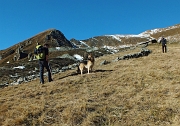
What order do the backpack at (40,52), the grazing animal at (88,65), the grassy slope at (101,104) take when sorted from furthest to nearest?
the grazing animal at (88,65) → the backpack at (40,52) → the grassy slope at (101,104)

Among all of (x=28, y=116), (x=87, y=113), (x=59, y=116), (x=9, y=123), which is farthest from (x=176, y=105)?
(x=9, y=123)

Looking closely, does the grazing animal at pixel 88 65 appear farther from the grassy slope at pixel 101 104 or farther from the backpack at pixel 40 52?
the grassy slope at pixel 101 104

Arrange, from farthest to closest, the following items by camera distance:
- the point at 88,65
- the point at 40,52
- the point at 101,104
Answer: the point at 88,65
the point at 40,52
the point at 101,104

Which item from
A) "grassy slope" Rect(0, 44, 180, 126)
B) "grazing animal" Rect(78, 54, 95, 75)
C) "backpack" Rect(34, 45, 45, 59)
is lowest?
"grassy slope" Rect(0, 44, 180, 126)

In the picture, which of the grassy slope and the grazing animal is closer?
the grassy slope

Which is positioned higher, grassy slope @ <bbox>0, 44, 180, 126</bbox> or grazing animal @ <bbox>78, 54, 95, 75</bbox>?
grazing animal @ <bbox>78, 54, 95, 75</bbox>

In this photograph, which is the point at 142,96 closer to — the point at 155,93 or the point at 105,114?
the point at 155,93

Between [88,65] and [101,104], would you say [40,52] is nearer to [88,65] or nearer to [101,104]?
[88,65]

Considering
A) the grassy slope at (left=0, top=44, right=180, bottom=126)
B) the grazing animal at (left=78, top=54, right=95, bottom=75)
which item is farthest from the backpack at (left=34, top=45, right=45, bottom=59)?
the grazing animal at (left=78, top=54, right=95, bottom=75)

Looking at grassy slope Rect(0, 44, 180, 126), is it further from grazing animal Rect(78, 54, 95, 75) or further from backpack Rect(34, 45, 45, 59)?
grazing animal Rect(78, 54, 95, 75)

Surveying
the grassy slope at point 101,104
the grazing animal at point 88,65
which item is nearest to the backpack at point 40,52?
the grassy slope at point 101,104

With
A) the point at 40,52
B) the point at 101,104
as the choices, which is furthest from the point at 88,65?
the point at 101,104

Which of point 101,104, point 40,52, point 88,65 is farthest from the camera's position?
point 88,65

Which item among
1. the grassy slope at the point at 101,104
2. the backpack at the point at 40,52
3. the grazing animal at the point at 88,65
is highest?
the backpack at the point at 40,52
